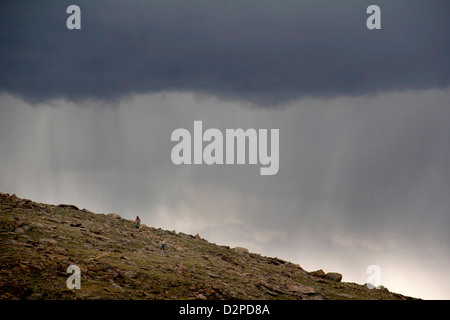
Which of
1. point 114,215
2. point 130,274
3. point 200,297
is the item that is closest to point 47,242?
point 130,274

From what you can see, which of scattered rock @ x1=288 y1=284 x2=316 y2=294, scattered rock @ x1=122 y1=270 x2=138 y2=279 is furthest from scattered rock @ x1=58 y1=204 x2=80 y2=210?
scattered rock @ x1=288 y1=284 x2=316 y2=294

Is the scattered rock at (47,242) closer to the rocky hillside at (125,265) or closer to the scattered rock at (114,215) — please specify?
the rocky hillside at (125,265)

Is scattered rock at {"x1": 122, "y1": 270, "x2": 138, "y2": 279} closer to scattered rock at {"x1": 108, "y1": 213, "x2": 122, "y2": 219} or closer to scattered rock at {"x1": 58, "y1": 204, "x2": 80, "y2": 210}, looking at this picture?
scattered rock at {"x1": 108, "y1": 213, "x2": 122, "y2": 219}

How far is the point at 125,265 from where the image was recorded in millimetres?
48375

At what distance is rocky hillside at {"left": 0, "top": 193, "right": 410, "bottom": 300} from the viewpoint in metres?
39.2

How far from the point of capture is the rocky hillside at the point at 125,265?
→ 3925cm

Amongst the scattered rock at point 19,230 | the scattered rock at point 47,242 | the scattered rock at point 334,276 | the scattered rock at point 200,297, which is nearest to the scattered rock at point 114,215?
the scattered rock at point 19,230

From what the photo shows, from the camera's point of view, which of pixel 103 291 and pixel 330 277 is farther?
pixel 330 277

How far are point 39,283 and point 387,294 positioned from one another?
4473 centimetres
